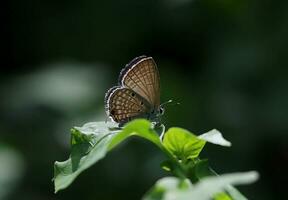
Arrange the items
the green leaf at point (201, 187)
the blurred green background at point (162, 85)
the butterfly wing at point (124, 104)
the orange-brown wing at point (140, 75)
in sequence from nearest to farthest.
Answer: the green leaf at point (201, 187)
the orange-brown wing at point (140, 75)
the butterfly wing at point (124, 104)
the blurred green background at point (162, 85)

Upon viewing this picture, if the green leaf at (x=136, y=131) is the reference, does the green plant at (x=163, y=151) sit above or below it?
below

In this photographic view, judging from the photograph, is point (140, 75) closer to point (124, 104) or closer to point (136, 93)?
point (136, 93)

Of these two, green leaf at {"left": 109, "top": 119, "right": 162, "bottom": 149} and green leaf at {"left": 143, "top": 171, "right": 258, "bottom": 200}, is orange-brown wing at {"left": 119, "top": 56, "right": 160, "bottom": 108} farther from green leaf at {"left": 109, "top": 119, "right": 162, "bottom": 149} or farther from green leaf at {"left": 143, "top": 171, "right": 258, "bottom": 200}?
green leaf at {"left": 143, "top": 171, "right": 258, "bottom": 200}

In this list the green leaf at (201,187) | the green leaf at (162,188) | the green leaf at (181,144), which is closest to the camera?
the green leaf at (201,187)

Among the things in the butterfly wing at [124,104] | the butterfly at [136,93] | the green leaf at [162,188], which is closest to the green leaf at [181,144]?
the green leaf at [162,188]

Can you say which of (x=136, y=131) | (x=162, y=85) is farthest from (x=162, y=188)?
(x=162, y=85)

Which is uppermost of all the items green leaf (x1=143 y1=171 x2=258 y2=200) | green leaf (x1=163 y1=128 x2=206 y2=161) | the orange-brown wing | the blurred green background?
green leaf (x1=143 y1=171 x2=258 y2=200)

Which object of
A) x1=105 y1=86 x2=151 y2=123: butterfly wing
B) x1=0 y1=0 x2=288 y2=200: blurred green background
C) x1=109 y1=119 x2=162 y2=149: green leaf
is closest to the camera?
x1=109 y1=119 x2=162 y2=149: green leaf

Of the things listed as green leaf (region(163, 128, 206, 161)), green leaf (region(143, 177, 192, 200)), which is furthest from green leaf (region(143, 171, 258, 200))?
green leaf (region(163, 128, 206, 161))

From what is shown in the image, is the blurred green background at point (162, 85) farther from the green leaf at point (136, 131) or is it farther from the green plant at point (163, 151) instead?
the green leaf at point (136, 131)
